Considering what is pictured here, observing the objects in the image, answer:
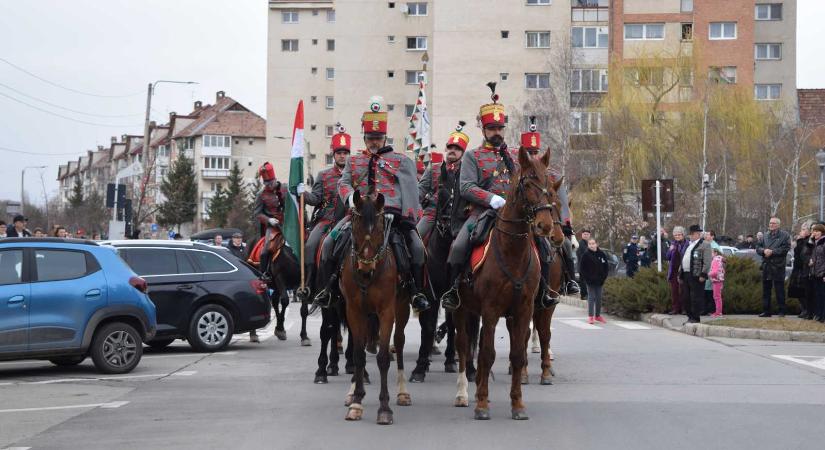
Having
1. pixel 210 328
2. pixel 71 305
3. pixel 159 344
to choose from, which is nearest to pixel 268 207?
pixel 210 328

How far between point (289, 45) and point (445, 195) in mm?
85031

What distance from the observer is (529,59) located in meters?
79.4

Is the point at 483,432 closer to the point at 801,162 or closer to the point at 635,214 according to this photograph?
the point at 635,214

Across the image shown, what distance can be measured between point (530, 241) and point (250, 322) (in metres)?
8.71

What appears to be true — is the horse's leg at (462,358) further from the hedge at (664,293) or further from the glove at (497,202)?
the hedge at (664,293)

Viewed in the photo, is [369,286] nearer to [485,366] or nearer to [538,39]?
[485,366]

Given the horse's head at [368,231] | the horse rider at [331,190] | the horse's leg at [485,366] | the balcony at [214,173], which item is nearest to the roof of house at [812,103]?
the balcony at [214,173]

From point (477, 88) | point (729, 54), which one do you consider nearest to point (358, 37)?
point (477, 88)

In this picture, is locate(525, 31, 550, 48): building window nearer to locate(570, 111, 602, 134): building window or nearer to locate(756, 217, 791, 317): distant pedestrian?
locate(570, 111, 602, 134): building window

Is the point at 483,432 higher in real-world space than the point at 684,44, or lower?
lower

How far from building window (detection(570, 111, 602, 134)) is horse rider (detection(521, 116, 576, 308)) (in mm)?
44371

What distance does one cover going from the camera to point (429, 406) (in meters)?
11.2

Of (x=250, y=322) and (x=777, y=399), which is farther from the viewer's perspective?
(x=250, y=322)

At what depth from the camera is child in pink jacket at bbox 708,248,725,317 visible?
76.1 ft
